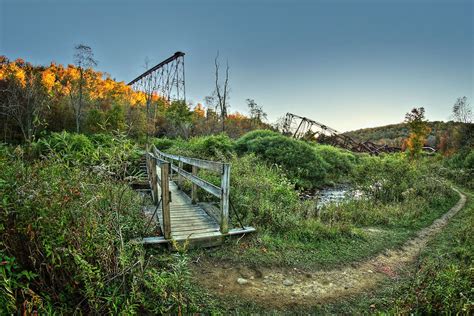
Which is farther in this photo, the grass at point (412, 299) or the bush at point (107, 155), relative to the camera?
the grass at point (412, 299)

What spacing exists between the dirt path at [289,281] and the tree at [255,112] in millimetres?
30697

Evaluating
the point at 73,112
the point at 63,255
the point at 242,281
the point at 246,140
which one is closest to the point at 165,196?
the point at 242,281

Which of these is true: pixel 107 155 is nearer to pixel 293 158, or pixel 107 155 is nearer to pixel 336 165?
pixel 293 158

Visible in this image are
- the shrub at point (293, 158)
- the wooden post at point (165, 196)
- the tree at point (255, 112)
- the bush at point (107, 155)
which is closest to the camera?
the bush at point (107, 155)

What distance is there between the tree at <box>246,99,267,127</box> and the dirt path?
3070cm

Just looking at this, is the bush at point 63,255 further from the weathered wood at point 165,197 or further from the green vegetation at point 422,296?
the green vegetation at point 422,296

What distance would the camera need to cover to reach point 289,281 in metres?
4.03

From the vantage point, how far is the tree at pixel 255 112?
34.7m

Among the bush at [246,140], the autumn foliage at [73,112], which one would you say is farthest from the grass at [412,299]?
the bush at [246,140]

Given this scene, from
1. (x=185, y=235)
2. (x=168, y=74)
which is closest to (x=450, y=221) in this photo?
(x=185, y=235)

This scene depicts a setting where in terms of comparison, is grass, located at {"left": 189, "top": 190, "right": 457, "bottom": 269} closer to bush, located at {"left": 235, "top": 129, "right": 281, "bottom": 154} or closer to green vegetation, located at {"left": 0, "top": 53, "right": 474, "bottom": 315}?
green vegetation, located at {"left": 0, "top": 53, "right": 474, "bottom": 315}

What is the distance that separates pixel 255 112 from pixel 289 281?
32076mm

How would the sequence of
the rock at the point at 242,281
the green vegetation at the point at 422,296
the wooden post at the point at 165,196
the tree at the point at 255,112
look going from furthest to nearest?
the tree at the point at 255,112 < the wooden post at the point at 165,196 < the rock at the point at 242,281 < the green vegetation at the point at 422,296

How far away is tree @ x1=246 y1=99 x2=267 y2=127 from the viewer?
34.7 m
